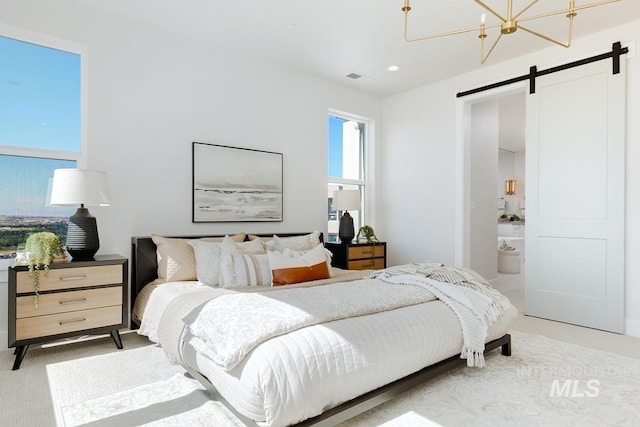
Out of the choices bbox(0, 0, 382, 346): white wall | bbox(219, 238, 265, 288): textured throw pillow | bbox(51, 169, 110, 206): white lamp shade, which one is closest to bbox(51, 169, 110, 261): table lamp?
bbox(51, 169, 110, 206): white lamp shade

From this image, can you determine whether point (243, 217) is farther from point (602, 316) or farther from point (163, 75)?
point (602, 316)

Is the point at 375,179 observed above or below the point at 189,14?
below

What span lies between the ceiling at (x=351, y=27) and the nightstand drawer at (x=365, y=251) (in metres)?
2.21

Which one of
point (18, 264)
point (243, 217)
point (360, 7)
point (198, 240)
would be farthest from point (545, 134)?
point (18, 264)

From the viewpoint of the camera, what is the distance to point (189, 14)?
3.40 m

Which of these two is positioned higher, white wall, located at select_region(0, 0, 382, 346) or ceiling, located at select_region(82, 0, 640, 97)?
ceiling, located at select_region(82, 0, 640, 97)

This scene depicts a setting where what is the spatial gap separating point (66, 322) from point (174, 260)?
87 centimetres

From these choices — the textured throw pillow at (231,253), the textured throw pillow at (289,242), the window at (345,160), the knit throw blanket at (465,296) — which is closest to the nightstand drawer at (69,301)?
the textured throw pillow at (231,253)

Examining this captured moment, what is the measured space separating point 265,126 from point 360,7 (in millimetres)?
1722

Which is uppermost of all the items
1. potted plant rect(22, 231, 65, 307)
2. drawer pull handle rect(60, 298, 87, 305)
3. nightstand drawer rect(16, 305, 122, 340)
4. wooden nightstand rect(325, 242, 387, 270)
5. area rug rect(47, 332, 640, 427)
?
potted plant rect(22, 231, 65, 307)

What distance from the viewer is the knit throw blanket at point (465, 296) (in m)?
2.39

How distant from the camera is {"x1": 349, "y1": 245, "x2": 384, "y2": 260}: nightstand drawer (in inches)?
183

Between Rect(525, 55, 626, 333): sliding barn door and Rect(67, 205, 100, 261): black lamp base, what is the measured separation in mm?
4298

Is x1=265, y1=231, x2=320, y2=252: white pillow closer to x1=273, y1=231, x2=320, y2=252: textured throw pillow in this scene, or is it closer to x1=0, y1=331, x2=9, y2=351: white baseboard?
x1=273, y1=231, x2=320, y2=252: textured throw pillow
